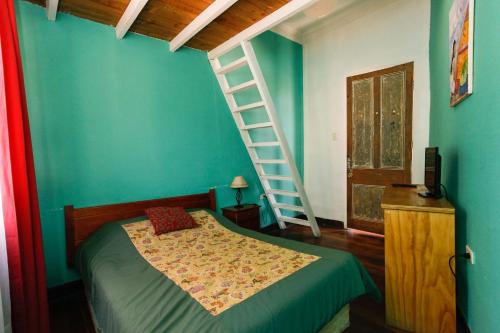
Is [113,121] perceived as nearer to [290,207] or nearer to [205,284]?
[205,284]

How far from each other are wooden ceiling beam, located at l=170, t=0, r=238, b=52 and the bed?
1778mm

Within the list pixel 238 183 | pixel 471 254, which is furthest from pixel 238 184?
pixel 471 254

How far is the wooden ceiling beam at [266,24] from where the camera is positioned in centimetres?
201

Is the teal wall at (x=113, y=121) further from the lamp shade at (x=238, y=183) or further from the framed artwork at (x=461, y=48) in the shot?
the framed artwork at (x=461, y=48)

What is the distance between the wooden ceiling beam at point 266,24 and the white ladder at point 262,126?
0.30ft

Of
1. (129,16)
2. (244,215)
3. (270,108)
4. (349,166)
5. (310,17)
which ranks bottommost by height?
(244,215)

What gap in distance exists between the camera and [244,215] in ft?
9.89

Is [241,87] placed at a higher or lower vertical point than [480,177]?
higher

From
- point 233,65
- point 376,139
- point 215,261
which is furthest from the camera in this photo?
point 376,139

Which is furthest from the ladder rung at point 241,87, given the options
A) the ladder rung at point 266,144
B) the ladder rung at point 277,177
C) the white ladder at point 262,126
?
the ladder rung at point 277,177

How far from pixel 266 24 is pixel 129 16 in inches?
45.5

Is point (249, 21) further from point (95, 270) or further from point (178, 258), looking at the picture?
point (95, 270)

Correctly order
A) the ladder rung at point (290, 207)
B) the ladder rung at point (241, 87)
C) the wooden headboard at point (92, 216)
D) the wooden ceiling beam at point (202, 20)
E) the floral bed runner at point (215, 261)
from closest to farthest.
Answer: the floral bed runner at point (215, 261) → the wooden ceiling beam at point (202, 20) → the wooden headboard at point (92, 216) → the ladder rung at point (241, 87) → the ladder rung at point (290, 207)

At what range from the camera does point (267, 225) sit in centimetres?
370
